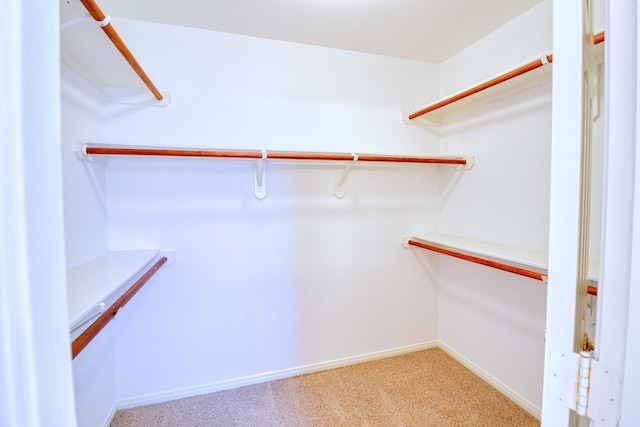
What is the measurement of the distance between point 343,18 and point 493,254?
148 cm

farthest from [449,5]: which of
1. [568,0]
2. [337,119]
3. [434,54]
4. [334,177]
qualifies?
[568,0]

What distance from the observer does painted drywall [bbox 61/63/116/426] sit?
1217mm

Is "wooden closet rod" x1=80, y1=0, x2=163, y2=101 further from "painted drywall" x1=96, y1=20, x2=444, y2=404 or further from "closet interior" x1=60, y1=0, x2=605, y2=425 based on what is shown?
"painted drywall" x1=96, y1=20, x2=444, y2=404

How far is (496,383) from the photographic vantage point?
68.9 inches

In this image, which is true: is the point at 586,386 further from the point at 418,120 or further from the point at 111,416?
the point at 111,416

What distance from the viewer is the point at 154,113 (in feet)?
5.24

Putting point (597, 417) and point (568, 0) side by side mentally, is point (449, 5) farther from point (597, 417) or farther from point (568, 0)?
point (597, 417)

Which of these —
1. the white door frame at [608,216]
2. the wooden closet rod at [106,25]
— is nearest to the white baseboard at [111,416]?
the wooden closet rod at [106,25]

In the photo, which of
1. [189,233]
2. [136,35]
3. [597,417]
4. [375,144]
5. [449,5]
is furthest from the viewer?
[375,144]

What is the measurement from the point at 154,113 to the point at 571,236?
185cm

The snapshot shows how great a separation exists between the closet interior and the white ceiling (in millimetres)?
85

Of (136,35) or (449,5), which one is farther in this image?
(136,35)

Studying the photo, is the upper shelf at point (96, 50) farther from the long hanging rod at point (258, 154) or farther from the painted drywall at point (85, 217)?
the long hanging rod at point (258, 154)

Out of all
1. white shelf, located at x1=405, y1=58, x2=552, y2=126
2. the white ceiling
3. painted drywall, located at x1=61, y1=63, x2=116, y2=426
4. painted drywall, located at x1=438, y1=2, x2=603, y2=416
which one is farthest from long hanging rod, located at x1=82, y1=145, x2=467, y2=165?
the white ceiling
